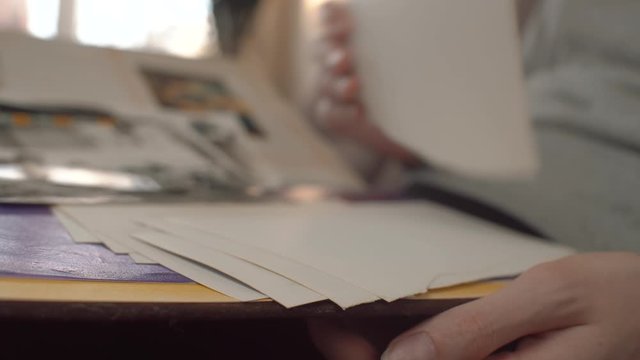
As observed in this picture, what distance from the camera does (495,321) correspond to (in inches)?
12.4

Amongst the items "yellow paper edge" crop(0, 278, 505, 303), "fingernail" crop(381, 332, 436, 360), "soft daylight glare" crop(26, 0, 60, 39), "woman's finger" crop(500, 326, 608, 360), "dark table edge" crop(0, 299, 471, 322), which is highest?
"soft daylight glare" crop(26, 0, 60, 39)

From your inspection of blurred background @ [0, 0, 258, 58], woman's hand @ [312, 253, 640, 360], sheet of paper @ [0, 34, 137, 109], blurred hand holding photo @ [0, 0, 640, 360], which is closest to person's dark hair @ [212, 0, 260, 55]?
blurred background @ [0, 0, 258, 58]

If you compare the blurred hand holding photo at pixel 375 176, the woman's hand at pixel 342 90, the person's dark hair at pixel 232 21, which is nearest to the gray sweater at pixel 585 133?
the blurred hand holding photo at pixel 375 176

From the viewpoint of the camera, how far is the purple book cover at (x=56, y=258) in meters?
0.31

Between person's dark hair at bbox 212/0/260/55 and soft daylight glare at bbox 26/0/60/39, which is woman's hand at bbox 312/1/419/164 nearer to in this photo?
person's dark hair at bbox 212/0/260/55

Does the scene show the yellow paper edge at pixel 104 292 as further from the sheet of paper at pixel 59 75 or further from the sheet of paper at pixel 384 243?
the sheet of paper at pixel 59 75

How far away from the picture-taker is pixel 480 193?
0.61 m

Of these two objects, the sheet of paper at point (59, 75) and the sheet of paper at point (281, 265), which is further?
the sheet of paper at point (59, 75)

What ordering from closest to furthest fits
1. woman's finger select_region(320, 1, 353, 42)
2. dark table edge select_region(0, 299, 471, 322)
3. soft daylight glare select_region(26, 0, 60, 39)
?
dark table edge select_region(0, 299, 471, 322) → woman's finger select_region(320, 1, 353, 42) → soft daylight glare select_region(26, 0, 60, 39)

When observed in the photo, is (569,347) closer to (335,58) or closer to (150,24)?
(335,58)

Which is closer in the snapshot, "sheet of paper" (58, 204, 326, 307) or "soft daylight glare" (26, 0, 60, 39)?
"sheet of paper" (58, 204, 326, 307)

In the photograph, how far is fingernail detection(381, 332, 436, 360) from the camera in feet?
0.98

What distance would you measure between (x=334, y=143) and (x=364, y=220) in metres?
0.42

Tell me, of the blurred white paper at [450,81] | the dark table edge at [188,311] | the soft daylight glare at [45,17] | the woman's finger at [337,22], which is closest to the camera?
the dark table edge at [188,311]
